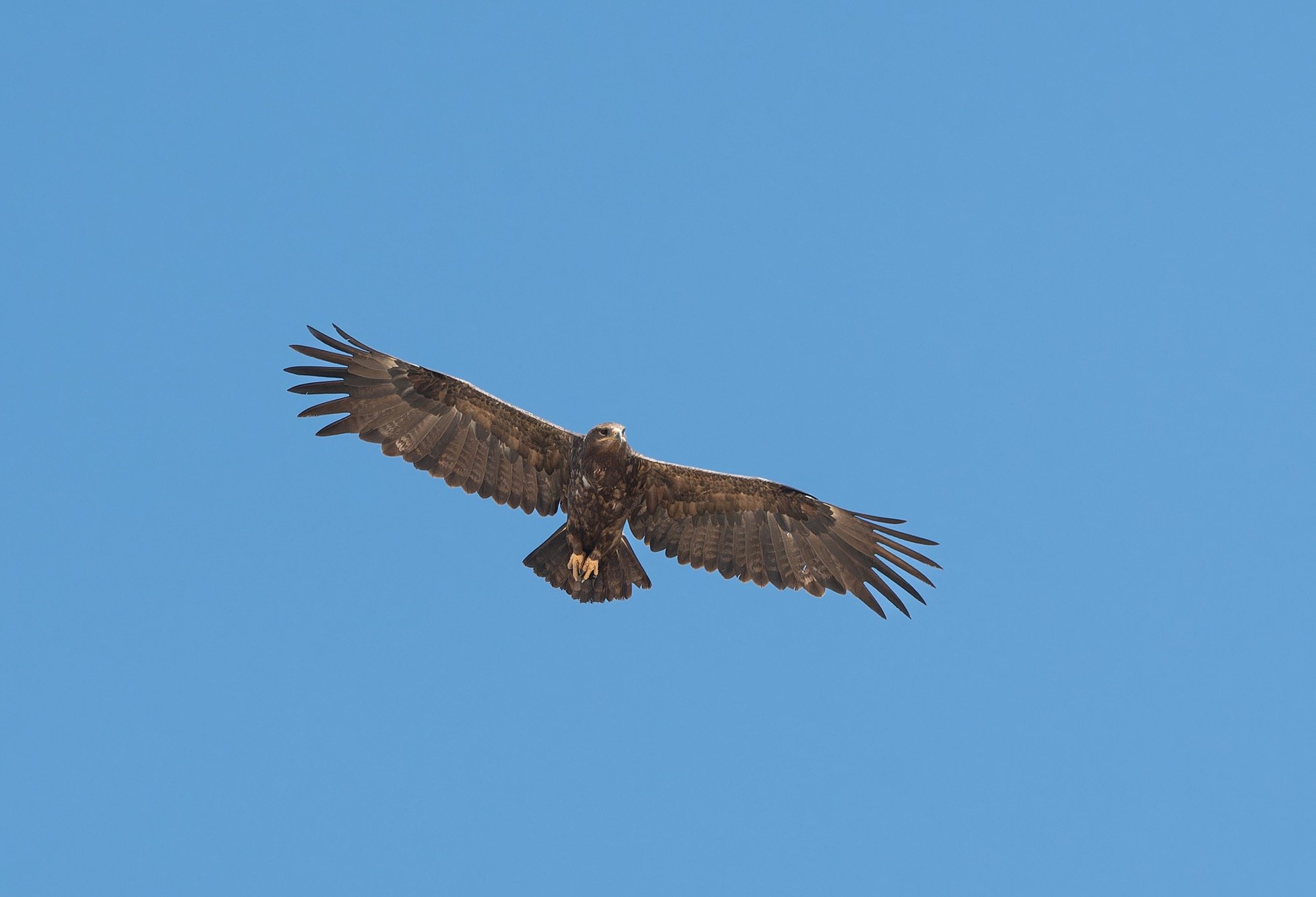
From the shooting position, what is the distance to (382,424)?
17.2 meters

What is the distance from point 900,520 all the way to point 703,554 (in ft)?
7.65

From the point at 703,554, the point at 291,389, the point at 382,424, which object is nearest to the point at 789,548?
the point at 703,554

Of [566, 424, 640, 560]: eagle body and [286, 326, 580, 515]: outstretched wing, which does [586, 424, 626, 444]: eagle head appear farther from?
[286, 326, 580, 515]: outstretched wing

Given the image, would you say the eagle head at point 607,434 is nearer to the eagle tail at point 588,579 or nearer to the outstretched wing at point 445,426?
the outstretched wing at point 445,426

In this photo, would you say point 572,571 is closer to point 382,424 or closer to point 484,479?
point 484,479

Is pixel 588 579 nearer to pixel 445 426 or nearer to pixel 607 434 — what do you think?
pixel 607 434

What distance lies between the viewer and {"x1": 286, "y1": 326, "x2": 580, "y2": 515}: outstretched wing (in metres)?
17.0

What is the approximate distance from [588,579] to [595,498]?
106cm

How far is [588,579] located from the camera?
1708 cm

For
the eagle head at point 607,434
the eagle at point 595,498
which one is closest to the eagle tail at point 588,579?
the eagle at point 595,498

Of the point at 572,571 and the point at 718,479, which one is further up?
the point at 718,479

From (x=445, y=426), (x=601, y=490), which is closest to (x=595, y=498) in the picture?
(x=601, y=490)

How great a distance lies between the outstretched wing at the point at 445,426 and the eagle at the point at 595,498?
0.04ft

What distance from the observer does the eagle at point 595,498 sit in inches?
669
